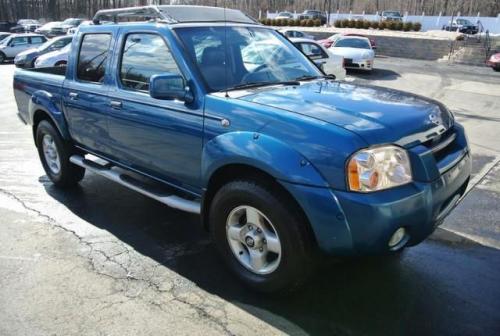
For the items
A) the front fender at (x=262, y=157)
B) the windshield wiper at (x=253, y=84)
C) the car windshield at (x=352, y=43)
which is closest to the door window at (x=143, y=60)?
the windshield wiper at (x=253, y=84)

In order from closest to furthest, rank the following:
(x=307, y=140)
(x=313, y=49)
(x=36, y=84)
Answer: (x=307, y=140), (x=36, y=84), (x=313, y=49)

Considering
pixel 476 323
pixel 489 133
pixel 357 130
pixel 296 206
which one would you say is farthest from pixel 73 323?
pixel 489 133

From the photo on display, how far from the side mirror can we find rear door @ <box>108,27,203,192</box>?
9 centimetres

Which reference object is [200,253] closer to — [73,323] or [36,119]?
[73,323]

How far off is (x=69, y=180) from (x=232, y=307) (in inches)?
123

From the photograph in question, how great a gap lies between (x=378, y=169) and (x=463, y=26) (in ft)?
155

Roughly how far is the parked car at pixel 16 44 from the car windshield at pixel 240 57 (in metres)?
24.5

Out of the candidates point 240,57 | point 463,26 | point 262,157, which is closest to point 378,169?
point 262,157

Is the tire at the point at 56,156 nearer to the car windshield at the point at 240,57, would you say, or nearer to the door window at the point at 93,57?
the door window at the point at 93,57

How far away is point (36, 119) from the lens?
5613mm

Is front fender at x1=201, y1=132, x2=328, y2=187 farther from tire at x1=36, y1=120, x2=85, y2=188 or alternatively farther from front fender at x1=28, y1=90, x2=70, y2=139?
tire at x1=36, y1=120, x2=85, y2=188

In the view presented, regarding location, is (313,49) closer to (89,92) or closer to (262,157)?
(89,92)

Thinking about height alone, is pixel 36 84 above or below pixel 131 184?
above

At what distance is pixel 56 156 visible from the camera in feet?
17.9
